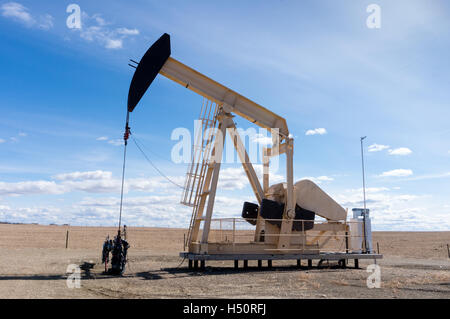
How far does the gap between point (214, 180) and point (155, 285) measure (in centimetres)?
347

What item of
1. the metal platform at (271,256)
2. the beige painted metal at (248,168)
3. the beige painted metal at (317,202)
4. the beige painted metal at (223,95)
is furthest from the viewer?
the beige painted metal at (317,202)

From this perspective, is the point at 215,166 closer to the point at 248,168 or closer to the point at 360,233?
the point at 248,168

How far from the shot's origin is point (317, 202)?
39.3ft

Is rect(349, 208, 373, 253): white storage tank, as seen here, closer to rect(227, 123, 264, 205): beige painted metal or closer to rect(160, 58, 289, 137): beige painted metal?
rect(227, 123, 264, 205): beige painted metal

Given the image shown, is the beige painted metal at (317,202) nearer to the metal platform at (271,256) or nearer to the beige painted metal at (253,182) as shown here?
the beige painted metal at (253,182)

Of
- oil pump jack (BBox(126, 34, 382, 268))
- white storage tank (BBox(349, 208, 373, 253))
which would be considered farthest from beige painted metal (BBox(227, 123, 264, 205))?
white storage tank (BBox(349, 208, 373, 253))

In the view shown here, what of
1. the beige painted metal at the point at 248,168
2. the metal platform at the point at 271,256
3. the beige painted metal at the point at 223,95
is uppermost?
the beige painted metal at the point at 223,95

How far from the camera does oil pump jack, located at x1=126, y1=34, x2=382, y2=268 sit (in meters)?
10.2

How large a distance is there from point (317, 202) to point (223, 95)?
4431 millimetres

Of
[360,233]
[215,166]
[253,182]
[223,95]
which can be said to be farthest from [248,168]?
[360,233]

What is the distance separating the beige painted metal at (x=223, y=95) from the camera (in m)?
10.4

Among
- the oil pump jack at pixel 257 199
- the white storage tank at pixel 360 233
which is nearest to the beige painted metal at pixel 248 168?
the oil pump jack at pixel 257 199
